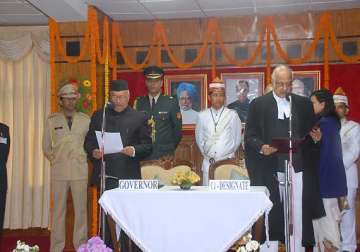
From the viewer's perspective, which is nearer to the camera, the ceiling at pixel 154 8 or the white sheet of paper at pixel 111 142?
the white sheet of paper at pixel 111 142

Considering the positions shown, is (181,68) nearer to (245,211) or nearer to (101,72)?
(101,72)

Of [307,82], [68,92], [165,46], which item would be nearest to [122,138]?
[68,92]

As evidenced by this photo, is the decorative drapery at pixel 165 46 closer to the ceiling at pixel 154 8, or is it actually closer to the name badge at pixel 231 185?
the ceiling at pixel 154 8

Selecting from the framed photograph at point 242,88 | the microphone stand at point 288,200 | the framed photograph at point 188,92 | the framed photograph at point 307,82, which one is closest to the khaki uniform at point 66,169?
the framed photograph at point 188,92

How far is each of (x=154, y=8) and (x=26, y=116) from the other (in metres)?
2.49

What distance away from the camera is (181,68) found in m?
8.62

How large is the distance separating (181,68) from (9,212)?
3216 millimetres

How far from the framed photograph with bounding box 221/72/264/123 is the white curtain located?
260 centimetres

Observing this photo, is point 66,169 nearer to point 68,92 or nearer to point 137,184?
point 68,92

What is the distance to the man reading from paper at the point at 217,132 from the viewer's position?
277 inches

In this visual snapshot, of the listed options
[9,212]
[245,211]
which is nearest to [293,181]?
[245,211]

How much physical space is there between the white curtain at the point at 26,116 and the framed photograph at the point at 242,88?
2604mm

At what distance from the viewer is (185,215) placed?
4555 millimetres

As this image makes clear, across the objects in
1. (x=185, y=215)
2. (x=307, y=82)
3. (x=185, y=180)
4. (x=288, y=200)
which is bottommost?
(x=185, y=215)
